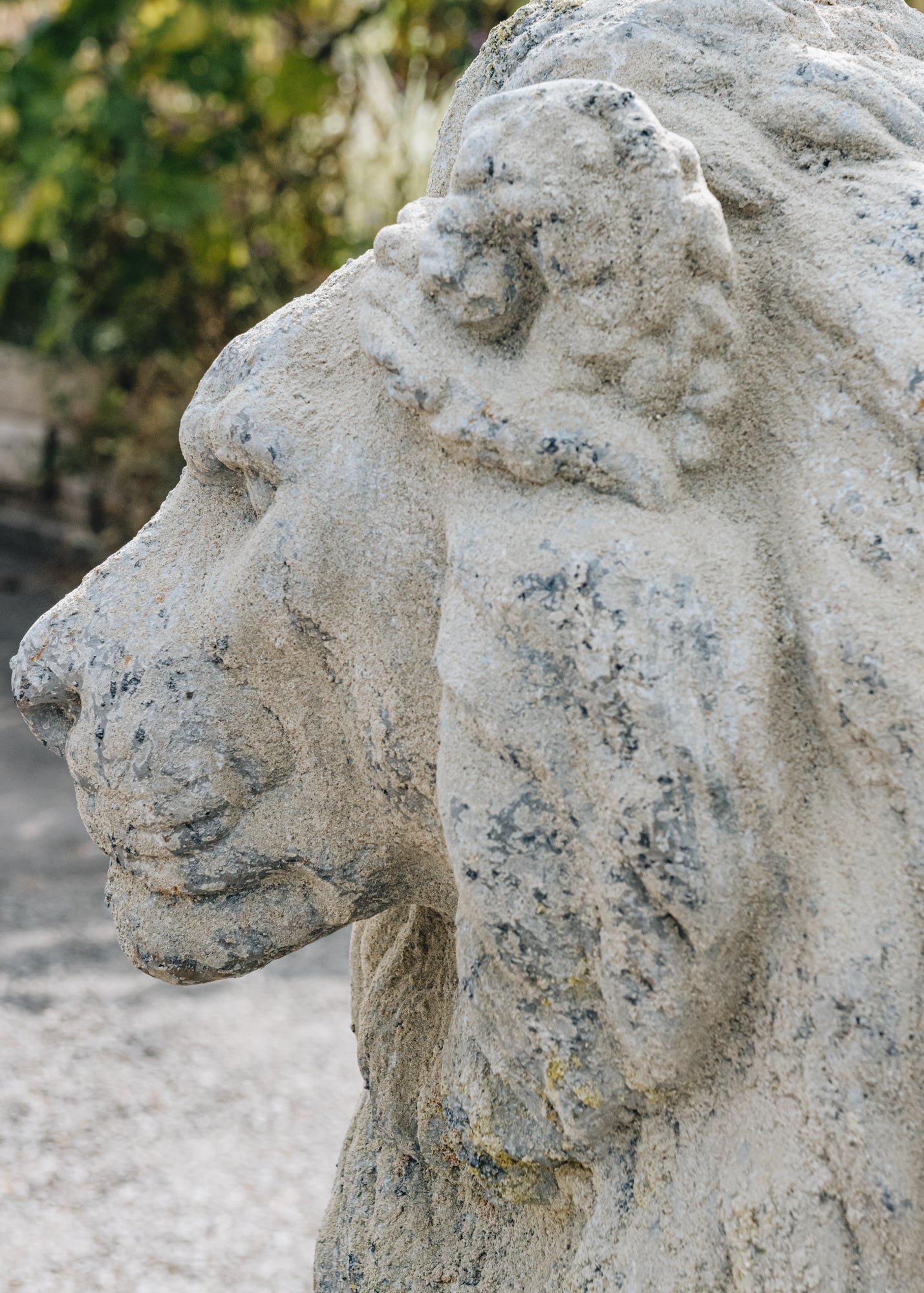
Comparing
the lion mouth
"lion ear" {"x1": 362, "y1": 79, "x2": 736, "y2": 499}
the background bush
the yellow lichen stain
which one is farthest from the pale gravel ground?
the background bush

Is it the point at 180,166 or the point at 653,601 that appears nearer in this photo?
the point at 653,601

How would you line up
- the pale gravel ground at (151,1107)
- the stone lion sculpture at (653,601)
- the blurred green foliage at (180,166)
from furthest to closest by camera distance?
1. the blurred green foliage at (180,166)
2. the pale gravel ground at (151,1107)
3. the stone lion sculpture at (653,601)

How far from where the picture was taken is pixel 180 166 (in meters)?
4.34

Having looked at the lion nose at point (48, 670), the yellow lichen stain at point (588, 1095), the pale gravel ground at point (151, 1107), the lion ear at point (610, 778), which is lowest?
the pale gravel ground at point (151, 1107)

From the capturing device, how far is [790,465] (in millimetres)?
748

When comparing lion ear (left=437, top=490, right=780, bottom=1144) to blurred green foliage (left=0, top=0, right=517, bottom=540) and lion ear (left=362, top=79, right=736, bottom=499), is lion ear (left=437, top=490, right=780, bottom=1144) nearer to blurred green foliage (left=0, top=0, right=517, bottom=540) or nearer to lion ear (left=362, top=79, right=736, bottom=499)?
lion ear (left=362, top=79, right=736, bottom=499)

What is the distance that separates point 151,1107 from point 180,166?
3016 millimetres

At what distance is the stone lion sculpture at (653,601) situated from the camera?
2.29 feet

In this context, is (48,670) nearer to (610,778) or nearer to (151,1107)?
(610,778)

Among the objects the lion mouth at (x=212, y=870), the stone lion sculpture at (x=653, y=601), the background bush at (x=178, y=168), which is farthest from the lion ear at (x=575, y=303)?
the background bush at (x=178, y=168)

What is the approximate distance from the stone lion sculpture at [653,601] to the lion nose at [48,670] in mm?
136

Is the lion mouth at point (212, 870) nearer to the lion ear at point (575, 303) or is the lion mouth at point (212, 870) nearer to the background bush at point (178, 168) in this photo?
the lion ear at point (575, 303)

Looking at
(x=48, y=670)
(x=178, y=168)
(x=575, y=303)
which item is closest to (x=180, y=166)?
(x=178, y=168)

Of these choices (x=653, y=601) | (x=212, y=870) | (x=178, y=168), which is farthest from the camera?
(x=178, y=168)
